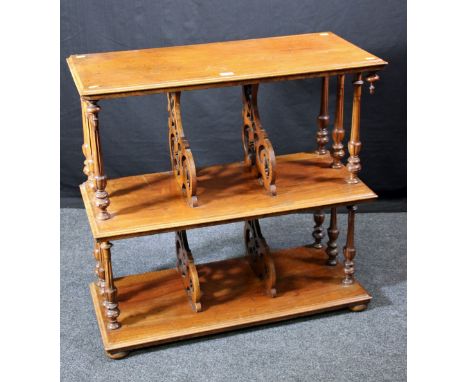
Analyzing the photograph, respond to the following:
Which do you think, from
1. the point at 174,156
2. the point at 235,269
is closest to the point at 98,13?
the point at 174,156

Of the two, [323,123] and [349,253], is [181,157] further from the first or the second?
[349,253]

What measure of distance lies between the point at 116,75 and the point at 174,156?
1.61ft

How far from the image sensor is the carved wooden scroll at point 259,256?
359cm

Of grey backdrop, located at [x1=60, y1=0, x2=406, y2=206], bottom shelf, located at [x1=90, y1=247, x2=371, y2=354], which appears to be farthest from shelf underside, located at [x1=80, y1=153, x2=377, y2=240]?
grey backdrop, located at [x1=60, y1=0, x2=406, y2=206]

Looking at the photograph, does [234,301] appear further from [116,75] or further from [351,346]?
[116,75]

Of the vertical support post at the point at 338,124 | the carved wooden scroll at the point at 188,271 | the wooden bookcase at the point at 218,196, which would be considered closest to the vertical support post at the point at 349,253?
Result: the wooden bookcase at the point at 218,196

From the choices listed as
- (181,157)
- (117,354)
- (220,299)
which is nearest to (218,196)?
(181,157)

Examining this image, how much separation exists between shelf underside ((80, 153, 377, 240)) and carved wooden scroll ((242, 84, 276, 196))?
0.16ft

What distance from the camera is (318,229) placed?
400 centimetres

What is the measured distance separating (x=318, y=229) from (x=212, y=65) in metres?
1.10

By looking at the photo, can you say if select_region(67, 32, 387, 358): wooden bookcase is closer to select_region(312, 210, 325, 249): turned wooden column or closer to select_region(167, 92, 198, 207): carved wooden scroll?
select_region(167, 92, 198, 207): carved wooden scroll

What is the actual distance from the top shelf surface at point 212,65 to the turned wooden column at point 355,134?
0.11 metres

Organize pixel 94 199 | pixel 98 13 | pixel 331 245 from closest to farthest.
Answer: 1. pixel 94 199
2. pixel 331 245
3. pixel 98 13

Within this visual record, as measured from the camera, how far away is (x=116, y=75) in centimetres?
314
